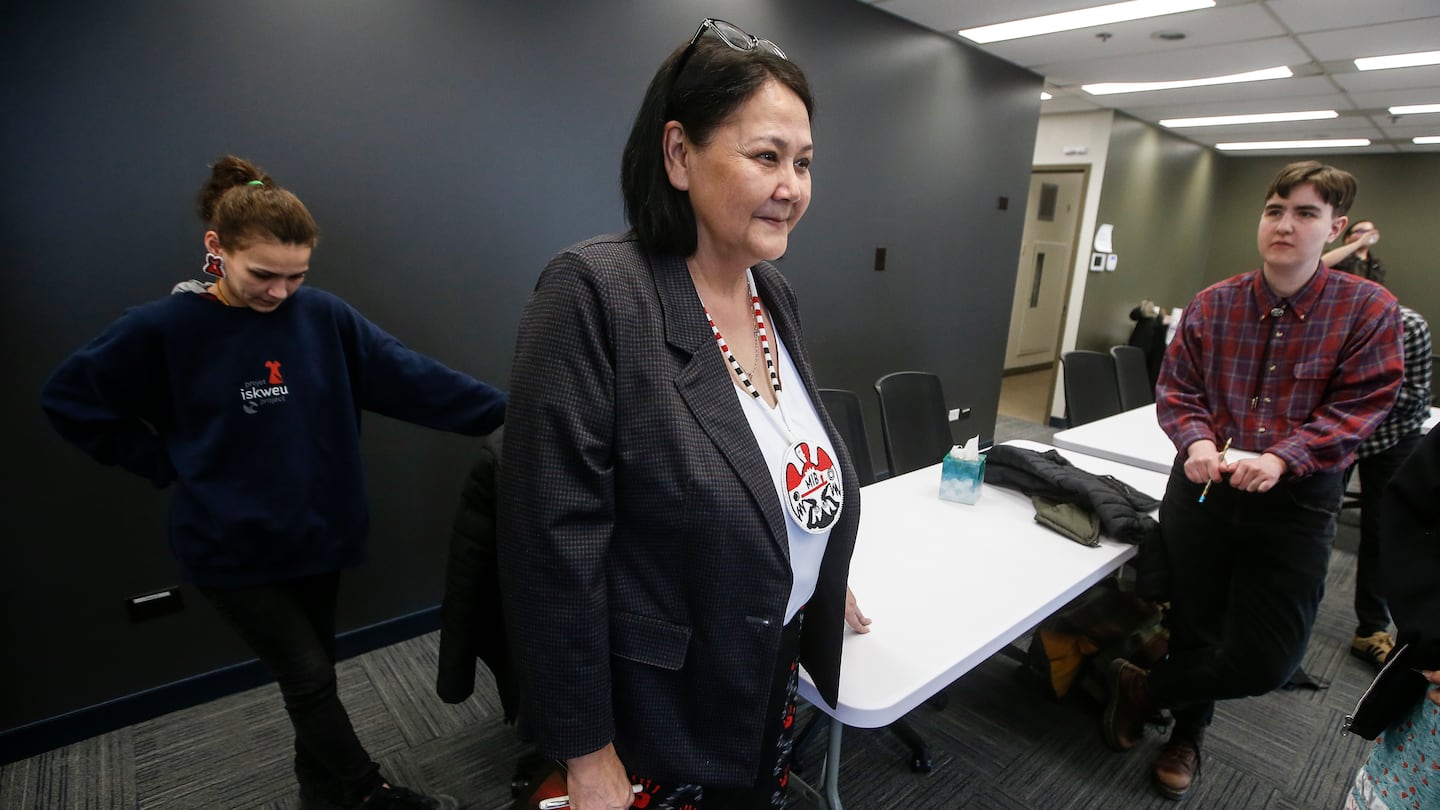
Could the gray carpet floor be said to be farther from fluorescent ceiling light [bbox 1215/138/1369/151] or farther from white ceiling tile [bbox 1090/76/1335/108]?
fluorescent ceiling light [bbox 1215/138/1369/151]

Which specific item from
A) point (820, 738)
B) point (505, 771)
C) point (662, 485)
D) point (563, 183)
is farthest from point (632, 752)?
point (563, 183)

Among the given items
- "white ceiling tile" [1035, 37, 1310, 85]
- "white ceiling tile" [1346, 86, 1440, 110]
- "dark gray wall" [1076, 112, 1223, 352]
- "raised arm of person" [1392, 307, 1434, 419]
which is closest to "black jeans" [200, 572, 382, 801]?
"raised arm of person" [1392, 307, 1434, 419]

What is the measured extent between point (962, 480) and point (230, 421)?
173 centimetres

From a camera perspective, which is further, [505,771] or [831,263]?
[831,263]

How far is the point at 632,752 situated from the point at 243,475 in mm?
1029

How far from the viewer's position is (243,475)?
4.44ft

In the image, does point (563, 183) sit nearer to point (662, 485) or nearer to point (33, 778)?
point (662, 485)

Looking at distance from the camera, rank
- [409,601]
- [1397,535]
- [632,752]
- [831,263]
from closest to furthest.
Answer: [632,752], [1397,535], [409,601], [831,263]

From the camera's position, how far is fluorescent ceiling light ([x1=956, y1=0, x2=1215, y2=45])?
3.02m

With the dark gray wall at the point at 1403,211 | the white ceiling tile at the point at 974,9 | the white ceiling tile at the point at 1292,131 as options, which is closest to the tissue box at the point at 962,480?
the white ceiling tile at the point at 974,9

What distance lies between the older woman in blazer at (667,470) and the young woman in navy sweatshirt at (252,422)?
87 cm

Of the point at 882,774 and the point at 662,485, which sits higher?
the point at 662,485

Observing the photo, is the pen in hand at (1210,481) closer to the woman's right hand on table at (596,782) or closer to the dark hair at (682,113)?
the dark hair at (682,113)

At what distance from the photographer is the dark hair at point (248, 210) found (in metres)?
1.27
